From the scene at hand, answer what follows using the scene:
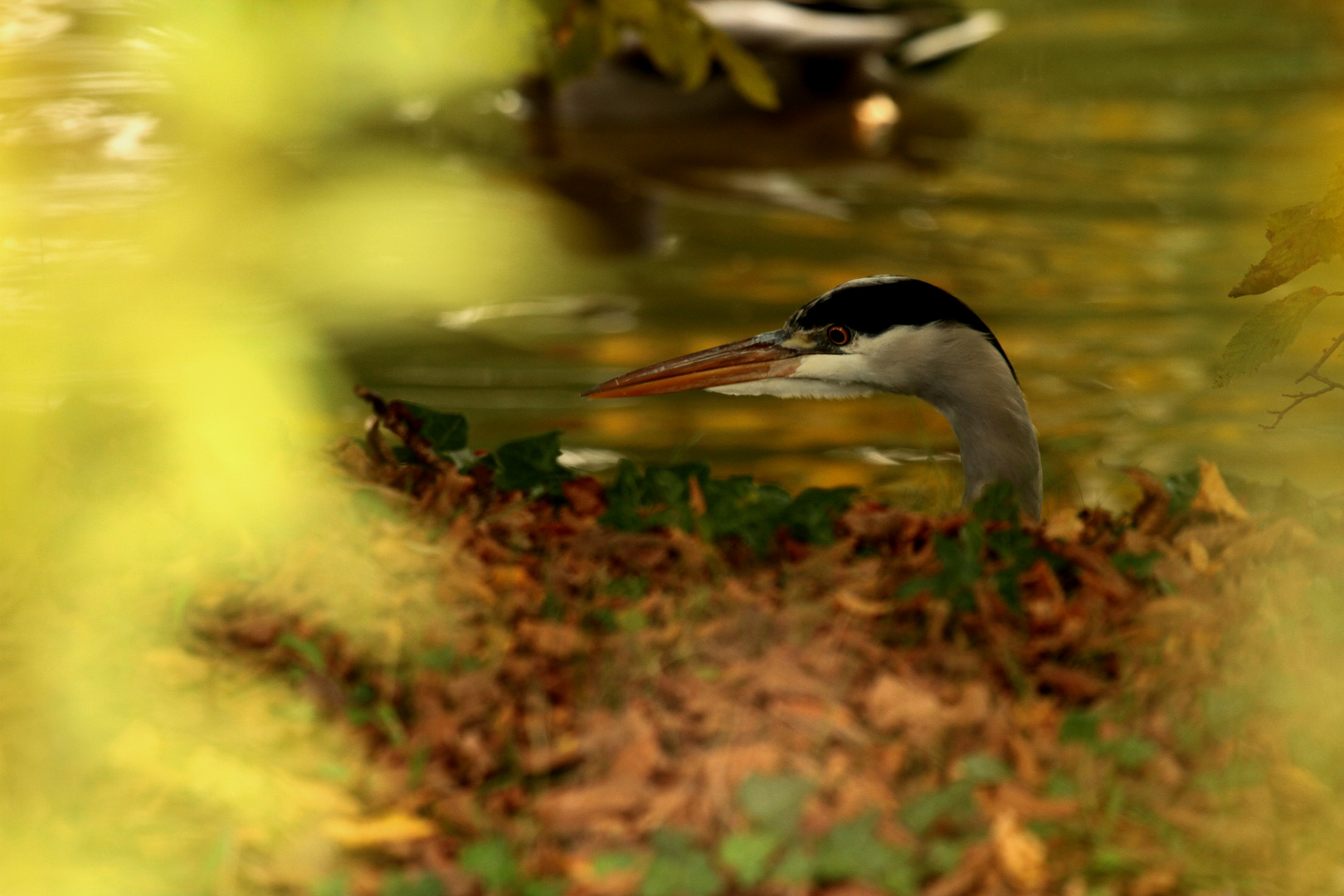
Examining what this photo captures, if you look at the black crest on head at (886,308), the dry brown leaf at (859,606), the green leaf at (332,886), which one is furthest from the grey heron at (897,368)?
the green leaf at (332,886)

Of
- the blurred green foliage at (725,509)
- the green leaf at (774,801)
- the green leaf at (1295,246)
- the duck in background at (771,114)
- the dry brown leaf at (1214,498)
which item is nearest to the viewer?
the green leaf at (774,801)

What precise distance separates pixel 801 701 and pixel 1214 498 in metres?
1.43

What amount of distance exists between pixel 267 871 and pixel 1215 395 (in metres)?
5.85

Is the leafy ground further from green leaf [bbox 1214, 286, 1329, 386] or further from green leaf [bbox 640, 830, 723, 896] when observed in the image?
green leaf [bbox 1214, 286, 1329, 386]

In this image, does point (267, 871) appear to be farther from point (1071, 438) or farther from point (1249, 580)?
point (1071, 438)

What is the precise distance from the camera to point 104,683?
3.19 meters

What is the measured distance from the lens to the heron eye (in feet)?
14.4

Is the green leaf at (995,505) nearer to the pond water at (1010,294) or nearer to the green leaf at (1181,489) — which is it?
the green leaf at (1181,489)

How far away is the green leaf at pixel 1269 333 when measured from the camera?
3.53 m

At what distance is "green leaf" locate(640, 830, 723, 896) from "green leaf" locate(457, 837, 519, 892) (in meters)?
0.22

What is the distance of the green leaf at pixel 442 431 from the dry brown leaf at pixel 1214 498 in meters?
1.85

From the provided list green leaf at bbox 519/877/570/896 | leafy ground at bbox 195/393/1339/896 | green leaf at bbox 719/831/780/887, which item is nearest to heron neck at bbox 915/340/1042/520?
leafy ground at bbox 195/393/1339/896

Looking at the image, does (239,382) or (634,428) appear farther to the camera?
(634,428)

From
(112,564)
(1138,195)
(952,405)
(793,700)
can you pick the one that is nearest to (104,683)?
(112,564)
